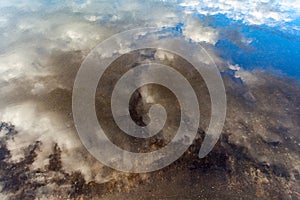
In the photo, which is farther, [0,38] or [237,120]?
[0,38]

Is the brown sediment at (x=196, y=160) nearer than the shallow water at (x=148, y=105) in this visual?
Yes

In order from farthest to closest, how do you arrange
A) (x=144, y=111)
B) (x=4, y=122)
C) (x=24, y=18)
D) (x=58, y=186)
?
(x=24, y=18) < (x=144, y=111) < (x=4, y=122) < (x=58, y=186)

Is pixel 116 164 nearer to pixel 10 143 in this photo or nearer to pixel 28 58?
pixel 10 143

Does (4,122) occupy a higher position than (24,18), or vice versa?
(24,18)

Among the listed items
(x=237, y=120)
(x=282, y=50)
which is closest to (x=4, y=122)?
(x=237, y=120)

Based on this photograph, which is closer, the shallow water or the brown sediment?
the brown sediment

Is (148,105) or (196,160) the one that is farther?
(148,105)

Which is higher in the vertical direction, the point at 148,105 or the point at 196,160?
the point at 148,105

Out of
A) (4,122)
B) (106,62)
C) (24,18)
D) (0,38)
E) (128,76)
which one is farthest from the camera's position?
(24,18)
